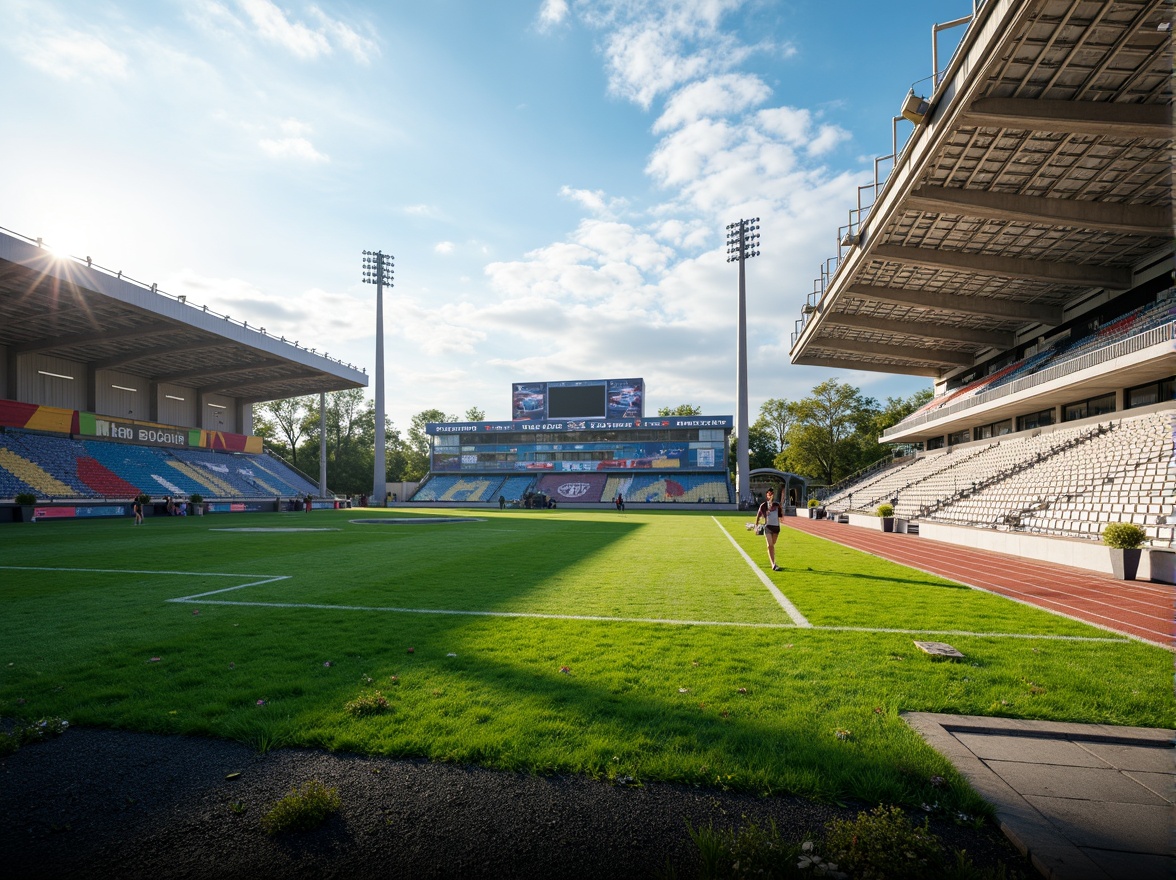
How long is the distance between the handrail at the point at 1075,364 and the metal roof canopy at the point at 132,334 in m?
42.3

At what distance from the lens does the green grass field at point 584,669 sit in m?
3.64

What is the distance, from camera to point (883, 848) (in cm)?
258

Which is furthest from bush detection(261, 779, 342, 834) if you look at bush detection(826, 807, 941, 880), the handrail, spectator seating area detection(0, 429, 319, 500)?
spectator seating area detection(0, 429, 319, 500)

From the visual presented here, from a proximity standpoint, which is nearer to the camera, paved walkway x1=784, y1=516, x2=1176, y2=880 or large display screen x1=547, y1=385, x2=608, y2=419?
paved walkway x1=784, y1=516, x2=1176, y2=880

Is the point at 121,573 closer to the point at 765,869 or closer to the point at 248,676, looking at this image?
the point at 248,676

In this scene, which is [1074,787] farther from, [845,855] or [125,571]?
[125,571]

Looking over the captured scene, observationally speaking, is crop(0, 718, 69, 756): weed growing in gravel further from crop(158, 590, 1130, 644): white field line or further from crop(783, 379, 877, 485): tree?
crop(783, 379, 877, 485): tree

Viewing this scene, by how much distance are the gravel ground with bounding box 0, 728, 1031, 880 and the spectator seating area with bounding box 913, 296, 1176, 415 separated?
77.4ft

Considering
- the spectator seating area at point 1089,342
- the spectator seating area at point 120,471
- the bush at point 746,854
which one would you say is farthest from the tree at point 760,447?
the bush at point 746,854

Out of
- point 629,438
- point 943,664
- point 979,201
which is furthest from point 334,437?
point 943,664

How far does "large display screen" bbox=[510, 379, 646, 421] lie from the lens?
64375 mm

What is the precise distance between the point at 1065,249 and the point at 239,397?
62307 mm

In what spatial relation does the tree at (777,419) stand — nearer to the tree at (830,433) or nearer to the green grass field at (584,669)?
the tree at (830,433)

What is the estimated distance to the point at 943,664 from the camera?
542 centimetres
